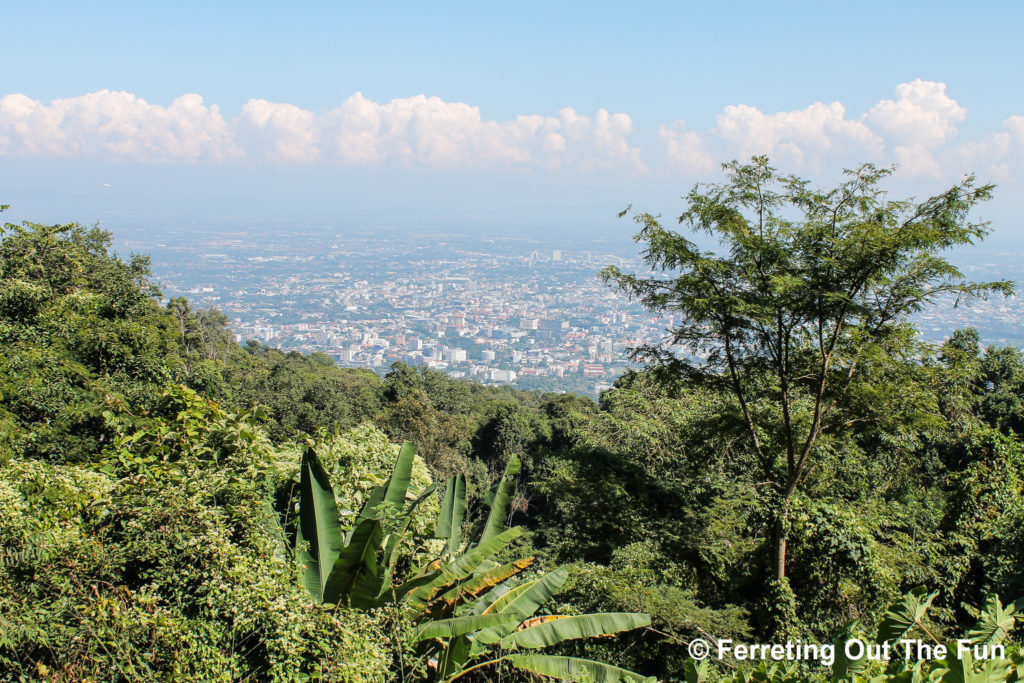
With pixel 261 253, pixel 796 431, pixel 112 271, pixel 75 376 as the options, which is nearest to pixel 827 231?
pixel 796 431

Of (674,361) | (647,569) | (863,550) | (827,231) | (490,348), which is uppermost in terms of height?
(827,231)

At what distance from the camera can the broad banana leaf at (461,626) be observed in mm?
4020

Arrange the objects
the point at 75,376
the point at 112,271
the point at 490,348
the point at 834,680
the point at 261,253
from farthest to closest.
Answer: the point at 261,253, the point at 490,348, the point at 112,271, the point at 75,376, the point at 834,680

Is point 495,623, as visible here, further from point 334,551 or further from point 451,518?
point 451,518

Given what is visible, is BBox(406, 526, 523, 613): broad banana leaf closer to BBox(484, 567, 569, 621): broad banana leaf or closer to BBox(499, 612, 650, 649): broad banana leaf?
BBox(484, 567, 569, 621): broad banana leaf

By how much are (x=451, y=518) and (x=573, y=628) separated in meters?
1.53

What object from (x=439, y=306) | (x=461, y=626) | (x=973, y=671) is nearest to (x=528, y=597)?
(x=461, y=626)

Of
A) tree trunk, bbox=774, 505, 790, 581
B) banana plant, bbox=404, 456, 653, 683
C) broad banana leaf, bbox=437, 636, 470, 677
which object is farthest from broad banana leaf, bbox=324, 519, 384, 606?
tree trunk, bbox=774, 505, 790, 581

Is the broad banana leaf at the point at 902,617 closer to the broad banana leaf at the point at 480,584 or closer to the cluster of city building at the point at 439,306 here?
the broad banana leaf at the point at 480,584

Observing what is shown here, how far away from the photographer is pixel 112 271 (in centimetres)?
→ 1716

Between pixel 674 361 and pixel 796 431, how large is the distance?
199 cm

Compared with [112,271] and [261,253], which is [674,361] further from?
[261,253]

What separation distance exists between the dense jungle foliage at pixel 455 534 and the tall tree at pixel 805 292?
0.37 feet

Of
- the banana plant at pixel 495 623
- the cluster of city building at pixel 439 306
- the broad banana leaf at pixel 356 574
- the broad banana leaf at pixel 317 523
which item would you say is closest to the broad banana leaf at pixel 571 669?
the banana plant at pixel 495 623
